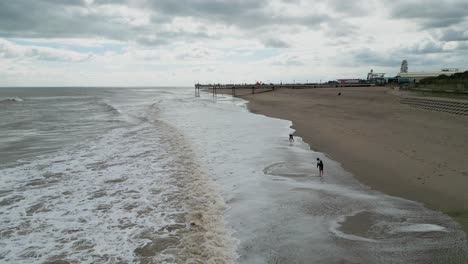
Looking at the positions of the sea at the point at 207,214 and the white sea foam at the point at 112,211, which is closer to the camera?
the sea at the point at 207,214

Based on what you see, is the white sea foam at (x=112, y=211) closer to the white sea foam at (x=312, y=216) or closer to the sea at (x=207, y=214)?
the sea at (x=207, y=214)

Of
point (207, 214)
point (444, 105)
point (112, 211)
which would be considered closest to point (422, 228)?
point (207, 214)

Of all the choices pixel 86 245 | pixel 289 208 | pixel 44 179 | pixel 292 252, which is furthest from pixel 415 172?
pixel 44 179

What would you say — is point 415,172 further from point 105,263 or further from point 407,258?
point 105,263

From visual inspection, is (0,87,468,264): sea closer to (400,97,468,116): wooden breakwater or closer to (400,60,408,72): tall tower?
(400,97,468,116): wooden breakwater

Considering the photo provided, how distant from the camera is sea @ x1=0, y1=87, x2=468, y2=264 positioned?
707 cm

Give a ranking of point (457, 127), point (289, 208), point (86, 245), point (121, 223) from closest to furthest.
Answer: point (86, 245) → point (121, 223) → point (289, 208) → point (457, 127)

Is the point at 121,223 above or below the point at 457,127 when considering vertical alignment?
below

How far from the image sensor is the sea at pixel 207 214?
7066 mm

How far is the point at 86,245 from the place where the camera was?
7613 millimetres

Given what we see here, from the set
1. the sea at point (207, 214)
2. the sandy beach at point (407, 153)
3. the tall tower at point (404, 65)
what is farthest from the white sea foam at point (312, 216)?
the tall tower at point (404, 65)

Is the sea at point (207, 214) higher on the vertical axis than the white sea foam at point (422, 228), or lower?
lower

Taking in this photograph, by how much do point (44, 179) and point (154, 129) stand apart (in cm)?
1394

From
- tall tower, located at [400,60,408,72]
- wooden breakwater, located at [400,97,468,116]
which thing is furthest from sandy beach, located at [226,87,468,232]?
tall tower, located at [400,60,408,72]
